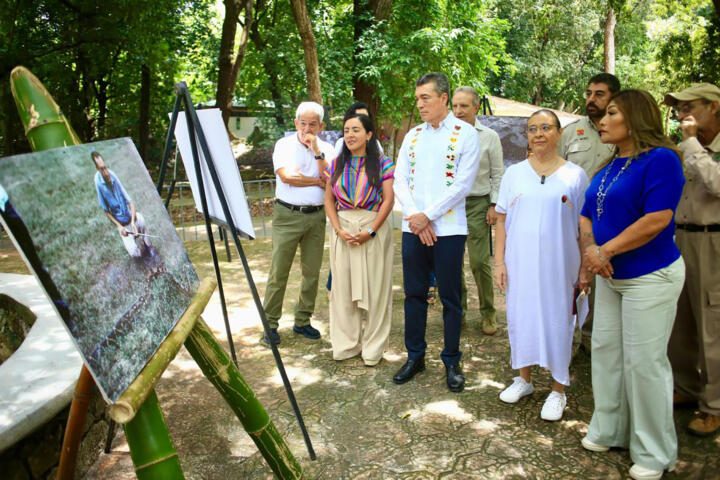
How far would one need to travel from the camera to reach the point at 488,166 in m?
5.07

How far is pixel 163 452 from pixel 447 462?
1673 millimetres

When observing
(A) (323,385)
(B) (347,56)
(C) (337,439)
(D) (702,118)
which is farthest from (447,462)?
(B) (347,56)

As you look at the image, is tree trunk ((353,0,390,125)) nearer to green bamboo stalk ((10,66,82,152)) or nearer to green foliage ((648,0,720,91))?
green foliage ((648,0,720,91))

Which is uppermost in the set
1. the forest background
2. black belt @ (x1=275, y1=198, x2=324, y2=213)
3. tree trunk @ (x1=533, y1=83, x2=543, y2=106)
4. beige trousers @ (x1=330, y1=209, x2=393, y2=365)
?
the forest background

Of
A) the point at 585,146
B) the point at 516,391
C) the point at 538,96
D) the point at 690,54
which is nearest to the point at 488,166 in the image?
the point at 585,146

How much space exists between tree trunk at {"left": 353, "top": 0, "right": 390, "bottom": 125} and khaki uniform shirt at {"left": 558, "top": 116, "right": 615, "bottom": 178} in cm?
769

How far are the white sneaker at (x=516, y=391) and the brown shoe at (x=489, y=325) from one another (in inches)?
46.0

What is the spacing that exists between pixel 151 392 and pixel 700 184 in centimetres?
307

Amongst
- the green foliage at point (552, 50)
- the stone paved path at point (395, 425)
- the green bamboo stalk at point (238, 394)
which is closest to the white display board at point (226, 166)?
the green bamboo stalk at point (238, 394)

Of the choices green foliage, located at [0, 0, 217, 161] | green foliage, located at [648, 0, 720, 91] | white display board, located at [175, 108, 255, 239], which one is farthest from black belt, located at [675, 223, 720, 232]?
green foliage, located at [0, 0, 217, 161]

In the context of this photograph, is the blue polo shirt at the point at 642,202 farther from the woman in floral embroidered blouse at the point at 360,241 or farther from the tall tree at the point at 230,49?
the tall tree at the point at 230,49

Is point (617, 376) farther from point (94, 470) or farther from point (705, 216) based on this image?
point (94, 470)

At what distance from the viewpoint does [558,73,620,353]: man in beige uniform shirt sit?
12.8 feet

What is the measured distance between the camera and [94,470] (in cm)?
313
